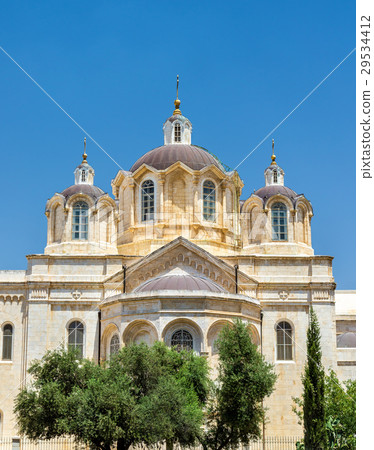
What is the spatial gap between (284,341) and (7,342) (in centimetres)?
1368

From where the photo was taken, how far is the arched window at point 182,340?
104ft

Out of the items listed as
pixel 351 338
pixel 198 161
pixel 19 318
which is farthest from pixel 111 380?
pixel 351 338

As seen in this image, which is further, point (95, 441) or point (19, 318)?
point (19, 318)

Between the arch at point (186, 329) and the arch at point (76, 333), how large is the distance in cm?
617

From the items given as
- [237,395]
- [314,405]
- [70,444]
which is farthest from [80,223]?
[314,405]

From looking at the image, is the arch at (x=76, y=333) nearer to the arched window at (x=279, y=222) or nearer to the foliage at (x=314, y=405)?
the arched window at (x=279, y=222)

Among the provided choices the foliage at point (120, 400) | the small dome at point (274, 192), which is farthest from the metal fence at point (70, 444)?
the small dome at point (274, 192)

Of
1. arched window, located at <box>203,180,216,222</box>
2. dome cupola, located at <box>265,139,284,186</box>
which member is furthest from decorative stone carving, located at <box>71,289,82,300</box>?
dome cupola, located at <box>265,139,284,186</box>

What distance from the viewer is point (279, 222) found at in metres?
40.4

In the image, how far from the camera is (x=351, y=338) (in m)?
44.3

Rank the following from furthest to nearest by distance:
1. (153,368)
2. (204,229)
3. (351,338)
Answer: (351,338) → (204,229) → (153,368)

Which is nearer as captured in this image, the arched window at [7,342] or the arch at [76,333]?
the arch at [76,333]
